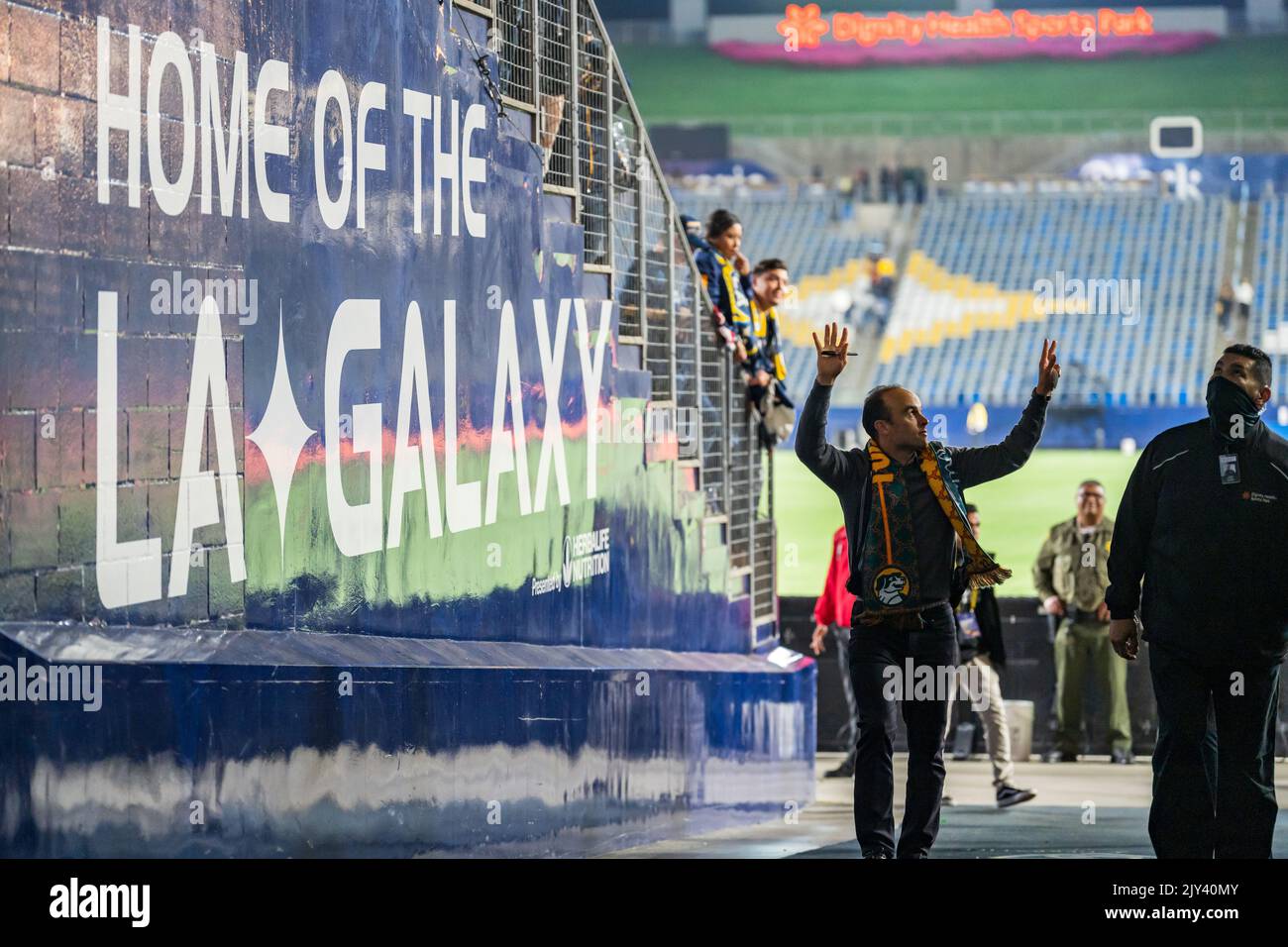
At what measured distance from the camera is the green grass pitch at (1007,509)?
36.3m

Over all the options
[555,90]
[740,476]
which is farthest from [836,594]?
[555,90]

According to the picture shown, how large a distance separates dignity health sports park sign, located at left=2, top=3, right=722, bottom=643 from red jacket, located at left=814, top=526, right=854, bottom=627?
12.4 feet

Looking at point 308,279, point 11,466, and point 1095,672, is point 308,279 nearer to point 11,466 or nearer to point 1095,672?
point 11,466

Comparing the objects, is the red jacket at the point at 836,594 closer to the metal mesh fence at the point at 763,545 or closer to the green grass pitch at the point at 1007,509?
the metal mesh fence at the point at 763,545

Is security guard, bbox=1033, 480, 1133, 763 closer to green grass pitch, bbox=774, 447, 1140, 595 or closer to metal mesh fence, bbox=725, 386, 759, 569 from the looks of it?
metal mesh fence, bbox=725, 386, 759, 569

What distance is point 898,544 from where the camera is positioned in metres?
6.22

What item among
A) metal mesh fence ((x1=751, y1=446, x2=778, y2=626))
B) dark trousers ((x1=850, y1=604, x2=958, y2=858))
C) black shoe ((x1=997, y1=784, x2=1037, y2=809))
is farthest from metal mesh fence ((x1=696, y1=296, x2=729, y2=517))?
dark trousers ((x1=850, y1=604, x2=958, y2=858))

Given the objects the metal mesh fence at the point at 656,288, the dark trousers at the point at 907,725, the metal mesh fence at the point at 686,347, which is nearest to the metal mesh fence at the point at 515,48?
the metal mesh fence at the point at 656,288

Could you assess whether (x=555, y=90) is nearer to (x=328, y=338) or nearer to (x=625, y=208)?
(x=625, y=208)

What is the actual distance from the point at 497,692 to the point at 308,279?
5.61 feet

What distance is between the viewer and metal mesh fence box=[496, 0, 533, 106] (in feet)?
26.2

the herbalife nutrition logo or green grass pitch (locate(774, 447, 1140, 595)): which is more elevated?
green grass pitch (locate(774, 447, 1140, 595))

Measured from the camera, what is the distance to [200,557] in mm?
5312

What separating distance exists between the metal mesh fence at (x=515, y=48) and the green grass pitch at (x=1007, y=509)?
25.0 metres
